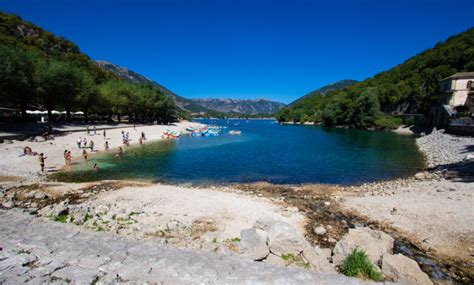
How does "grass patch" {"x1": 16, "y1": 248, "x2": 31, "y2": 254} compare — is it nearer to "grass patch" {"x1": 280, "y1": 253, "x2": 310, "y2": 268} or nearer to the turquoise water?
"grass patch" {"x1": 280, "y1": 253, "x2": 310, "y2": 268}

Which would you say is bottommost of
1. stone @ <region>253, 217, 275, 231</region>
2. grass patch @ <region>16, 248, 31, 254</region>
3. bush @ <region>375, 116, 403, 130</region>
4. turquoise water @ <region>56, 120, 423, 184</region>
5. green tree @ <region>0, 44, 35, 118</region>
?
turquoise water @ <region>56, 120, 423, 184</region>

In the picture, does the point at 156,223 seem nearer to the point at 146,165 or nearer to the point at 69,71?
the point at 146,165

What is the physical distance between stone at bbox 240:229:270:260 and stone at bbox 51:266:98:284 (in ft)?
→ 15.1

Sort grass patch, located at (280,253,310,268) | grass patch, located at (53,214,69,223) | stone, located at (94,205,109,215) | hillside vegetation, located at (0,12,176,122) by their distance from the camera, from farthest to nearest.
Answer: hillside vegetation, located at (0,12,176,122) < stone, located at (94,205,109,215) < grass patch, located at (53,214,69,223) < grass patch, located at (280,253,310,268)

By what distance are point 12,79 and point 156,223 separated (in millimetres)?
39595

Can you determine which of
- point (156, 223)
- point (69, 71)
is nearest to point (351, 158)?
point (156, 223)

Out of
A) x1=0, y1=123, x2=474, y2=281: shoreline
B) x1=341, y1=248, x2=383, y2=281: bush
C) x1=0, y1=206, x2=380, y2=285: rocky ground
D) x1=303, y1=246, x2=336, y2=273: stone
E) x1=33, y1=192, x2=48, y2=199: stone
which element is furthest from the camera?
x1=33, y1=192, x2=48, y2=199: stone

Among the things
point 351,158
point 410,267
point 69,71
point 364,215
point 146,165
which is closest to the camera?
point 410,267

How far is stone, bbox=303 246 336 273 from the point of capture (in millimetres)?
8383

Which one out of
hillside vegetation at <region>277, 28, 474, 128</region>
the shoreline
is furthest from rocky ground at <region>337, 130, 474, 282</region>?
hillside vegetation at <region>277, 28, 474, 128</region>

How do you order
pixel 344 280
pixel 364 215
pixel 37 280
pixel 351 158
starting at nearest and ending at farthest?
pixel 37 280
pixel 344 280
pixel 364 215
pixel 351 158

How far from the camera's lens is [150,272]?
6988mm

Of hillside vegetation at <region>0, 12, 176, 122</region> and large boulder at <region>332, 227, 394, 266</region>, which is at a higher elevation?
hillside vegetation at <region>0, 12, 176, 122</region>

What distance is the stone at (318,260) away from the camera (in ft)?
27.5
